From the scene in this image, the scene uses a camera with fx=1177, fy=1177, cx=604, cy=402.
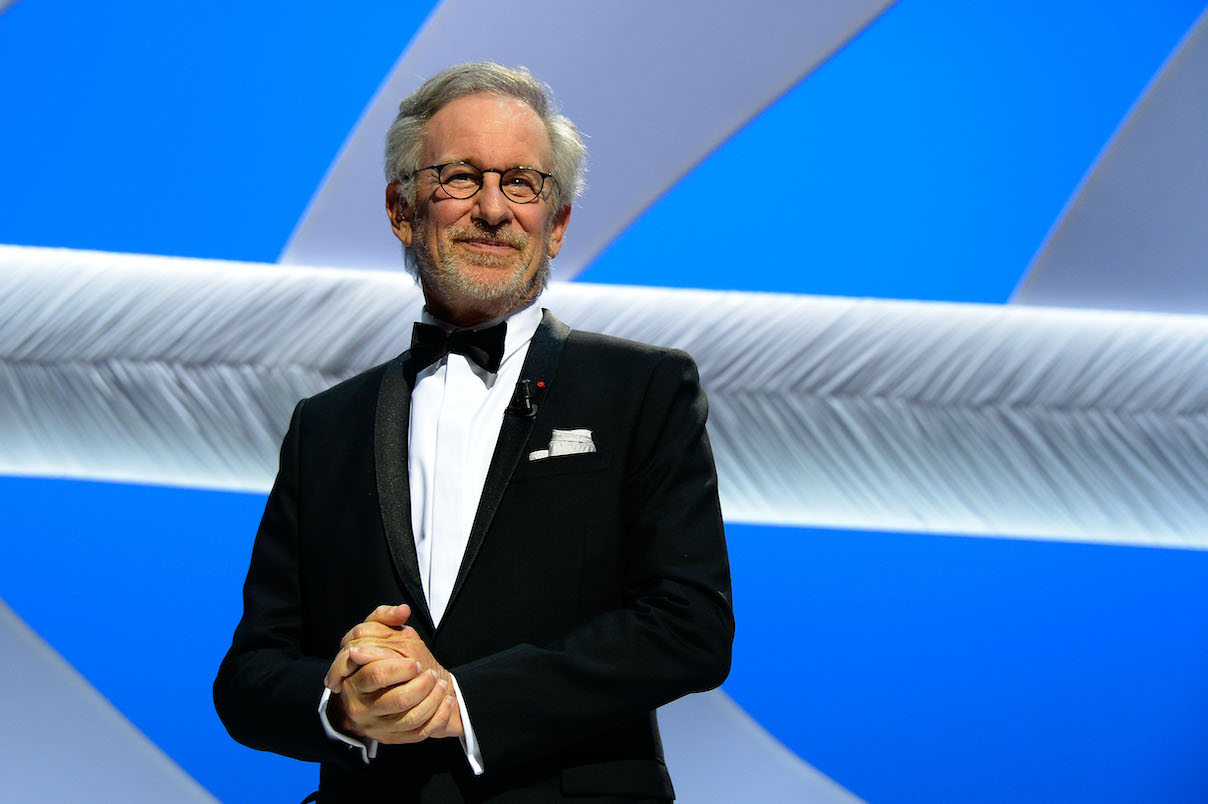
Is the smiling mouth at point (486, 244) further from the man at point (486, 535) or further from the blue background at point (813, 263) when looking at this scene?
the blue background at point (813, 263)

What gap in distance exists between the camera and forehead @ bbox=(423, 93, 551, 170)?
1678mm

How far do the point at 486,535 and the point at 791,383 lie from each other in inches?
60.4

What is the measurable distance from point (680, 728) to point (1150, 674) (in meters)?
1.68

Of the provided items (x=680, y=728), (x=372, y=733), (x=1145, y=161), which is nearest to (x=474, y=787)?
(x=372, y=733)

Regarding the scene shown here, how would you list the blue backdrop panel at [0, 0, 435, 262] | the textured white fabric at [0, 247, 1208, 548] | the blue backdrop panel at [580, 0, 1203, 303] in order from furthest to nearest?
the blue backdrop panel at [0, 0, 435, 262] < the blue backdrop panel at [580, 0, 1203, 303] < the textured white fabric at [0, 247, 1208, 548]

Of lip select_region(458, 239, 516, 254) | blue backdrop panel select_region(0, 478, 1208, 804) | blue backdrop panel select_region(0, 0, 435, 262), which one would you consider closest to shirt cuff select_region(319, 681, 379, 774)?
lip select_region(458, 239, 516, 254)

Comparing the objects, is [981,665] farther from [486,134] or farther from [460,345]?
[486,134]

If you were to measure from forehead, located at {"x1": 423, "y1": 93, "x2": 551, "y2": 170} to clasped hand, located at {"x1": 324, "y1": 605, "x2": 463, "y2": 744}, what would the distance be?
69 centimetres

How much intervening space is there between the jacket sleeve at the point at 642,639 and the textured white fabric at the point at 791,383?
1.36 metres

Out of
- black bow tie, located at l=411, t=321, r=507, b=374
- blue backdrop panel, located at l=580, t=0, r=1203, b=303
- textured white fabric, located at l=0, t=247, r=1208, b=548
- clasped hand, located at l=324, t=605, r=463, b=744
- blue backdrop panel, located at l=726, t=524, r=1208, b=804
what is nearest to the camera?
clasped hand, located at l=324, t=605, r=463, b=744

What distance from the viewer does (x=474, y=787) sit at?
144cm

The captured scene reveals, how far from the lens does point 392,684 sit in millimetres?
1259

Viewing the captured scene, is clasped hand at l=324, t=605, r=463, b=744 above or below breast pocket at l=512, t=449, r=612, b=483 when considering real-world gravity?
below

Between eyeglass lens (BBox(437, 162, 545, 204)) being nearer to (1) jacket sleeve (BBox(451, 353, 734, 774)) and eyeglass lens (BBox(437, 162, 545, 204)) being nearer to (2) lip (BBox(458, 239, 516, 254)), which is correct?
(2) lip (BBox(458, 239, 516, 254))
